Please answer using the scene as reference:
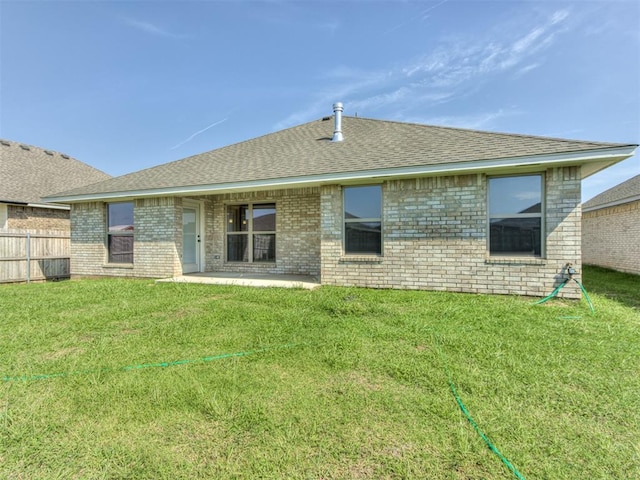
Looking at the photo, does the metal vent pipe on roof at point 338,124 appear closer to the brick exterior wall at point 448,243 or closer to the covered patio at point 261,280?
the brick exterior wall at point 448,243

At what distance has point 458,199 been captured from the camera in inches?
254

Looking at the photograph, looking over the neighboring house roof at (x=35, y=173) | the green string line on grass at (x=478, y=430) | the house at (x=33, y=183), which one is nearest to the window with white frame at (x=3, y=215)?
the house at (x=33, y=183)

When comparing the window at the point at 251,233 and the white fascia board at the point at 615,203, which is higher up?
the white fascia board at the point at 615,203

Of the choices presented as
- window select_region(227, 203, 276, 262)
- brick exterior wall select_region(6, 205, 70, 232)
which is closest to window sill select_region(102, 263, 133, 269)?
window select_region(227, 203, 276, 262)

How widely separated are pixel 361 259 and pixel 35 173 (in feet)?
54.4

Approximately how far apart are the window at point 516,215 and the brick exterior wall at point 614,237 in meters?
9.17

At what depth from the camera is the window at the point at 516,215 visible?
6.03 m

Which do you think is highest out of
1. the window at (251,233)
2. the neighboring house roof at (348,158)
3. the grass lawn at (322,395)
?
the neighboring house roof at (348,158)

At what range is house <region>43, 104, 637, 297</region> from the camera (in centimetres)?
592

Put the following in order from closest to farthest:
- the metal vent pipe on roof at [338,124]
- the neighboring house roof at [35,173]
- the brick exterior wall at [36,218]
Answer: the metal vent pipe on roof at [338,124] → the brick exterior wall at [36,218] → the neighboring house roof at [35,173]

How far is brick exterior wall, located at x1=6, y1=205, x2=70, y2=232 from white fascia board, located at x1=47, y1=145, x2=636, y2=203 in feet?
16.6

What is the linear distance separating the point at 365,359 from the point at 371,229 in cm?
434

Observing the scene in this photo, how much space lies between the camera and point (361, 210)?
7.36 meters

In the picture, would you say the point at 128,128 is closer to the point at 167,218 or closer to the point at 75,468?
the point at 167,218
